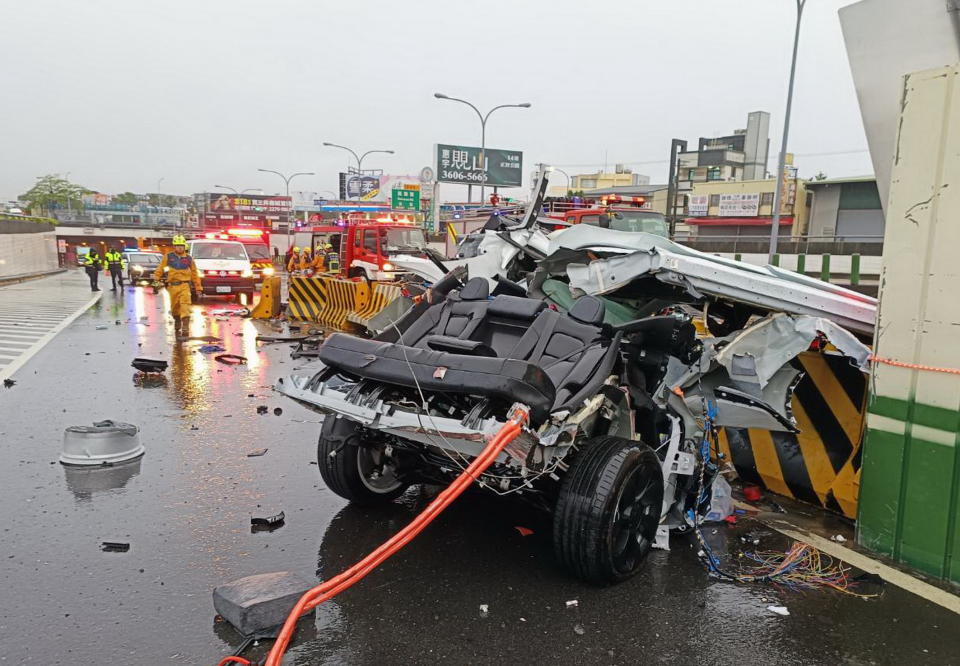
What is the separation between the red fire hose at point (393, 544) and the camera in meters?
2.84

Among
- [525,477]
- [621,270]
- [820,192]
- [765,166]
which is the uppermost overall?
[765,166]

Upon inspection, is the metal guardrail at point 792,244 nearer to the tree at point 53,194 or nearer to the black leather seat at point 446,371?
the black leather seat at point 446,371

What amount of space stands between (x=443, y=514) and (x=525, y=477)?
1368mm

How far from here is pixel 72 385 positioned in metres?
8.52

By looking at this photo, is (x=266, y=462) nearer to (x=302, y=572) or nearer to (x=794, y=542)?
(x=302, y=572)

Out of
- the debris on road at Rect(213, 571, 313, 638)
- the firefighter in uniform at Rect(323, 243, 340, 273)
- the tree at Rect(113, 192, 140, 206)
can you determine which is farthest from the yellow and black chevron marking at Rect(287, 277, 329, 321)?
the tree at Rect(113, 192, 140, 206)

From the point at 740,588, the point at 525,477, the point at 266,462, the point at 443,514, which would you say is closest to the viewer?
the point at 525,477

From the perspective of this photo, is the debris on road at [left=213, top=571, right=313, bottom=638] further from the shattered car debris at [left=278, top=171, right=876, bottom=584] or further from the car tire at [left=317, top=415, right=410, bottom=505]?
the car tire at [left=317, top=415, right=410, bottom=505]

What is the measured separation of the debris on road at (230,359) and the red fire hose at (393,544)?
25.8 feet

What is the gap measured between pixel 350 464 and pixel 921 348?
3.61 m

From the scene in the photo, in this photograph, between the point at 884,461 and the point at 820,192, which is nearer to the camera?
the point at 884,461

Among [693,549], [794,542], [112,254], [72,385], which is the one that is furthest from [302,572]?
[112,254]

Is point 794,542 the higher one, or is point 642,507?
point 642,507

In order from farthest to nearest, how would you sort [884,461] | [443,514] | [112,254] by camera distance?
1. [112,254]
2. [443,514]
3. [884,461]
